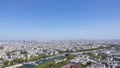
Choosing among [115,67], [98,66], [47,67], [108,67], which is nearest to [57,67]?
[47,67]

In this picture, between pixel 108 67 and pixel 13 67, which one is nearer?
pixel 108 67

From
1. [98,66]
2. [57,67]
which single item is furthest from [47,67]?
[98,66]

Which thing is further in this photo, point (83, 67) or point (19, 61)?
point (19, 61)

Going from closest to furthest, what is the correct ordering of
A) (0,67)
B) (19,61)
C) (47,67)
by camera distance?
(47,67), (0,67), (19,61)

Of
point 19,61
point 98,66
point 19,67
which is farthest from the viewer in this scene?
point 19,61

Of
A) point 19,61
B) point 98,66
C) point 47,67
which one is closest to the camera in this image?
point 98,66

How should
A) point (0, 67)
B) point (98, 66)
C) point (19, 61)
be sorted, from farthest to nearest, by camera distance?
point (19, 61) < point (0, 67) < point (98, 66)

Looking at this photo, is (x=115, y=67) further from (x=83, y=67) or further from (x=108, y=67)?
(x=83, y=67)

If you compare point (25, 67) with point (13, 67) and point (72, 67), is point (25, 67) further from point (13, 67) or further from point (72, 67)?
point (72, 67)
